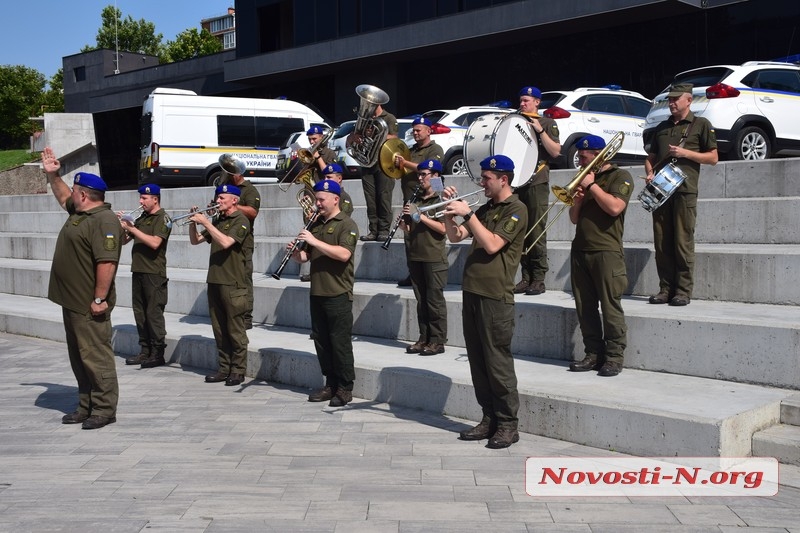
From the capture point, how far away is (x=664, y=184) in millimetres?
7398

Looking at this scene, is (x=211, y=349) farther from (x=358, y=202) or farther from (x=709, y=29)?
(x=709, y=29)

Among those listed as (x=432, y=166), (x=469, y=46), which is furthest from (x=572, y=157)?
(x=469, y=46)

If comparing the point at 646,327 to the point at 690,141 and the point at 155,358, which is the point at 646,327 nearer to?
the point at 690,141

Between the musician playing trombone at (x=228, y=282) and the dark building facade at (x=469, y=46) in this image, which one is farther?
the dark building facade at (x=469, y=46)

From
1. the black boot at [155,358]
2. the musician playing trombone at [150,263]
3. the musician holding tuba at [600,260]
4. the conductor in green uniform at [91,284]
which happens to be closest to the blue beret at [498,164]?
the musician holding tuba at [600,260]

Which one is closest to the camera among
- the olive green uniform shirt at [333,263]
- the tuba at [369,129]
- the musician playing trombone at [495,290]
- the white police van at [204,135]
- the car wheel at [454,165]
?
the musician playing trombone at [495,290]

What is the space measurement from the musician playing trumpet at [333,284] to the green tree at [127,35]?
8456cm

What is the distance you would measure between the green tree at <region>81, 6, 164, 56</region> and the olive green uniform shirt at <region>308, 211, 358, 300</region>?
8466 centimetres

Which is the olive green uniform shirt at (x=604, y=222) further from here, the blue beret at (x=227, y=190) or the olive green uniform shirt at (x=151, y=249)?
the olive green uniform shirt at (x=151, y=249)

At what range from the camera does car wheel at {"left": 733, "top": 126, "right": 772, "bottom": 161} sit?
A: 446 inches

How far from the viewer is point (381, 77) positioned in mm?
28156

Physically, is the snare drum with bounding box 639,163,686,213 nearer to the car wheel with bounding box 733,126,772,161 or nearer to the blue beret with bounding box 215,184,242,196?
the blue beret with bounding box 215,184,242,196

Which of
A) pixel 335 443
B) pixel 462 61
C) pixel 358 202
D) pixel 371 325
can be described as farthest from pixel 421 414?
pixel 462 61

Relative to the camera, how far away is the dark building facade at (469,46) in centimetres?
2081
